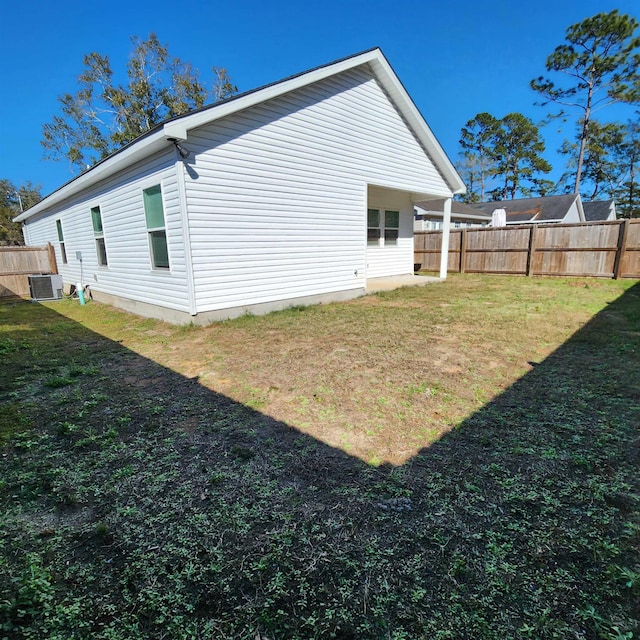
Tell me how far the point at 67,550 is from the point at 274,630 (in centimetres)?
115

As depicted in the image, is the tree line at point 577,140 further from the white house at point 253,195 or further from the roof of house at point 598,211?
the white house at point 253,195

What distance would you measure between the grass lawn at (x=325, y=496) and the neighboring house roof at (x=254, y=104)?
3.74 meters

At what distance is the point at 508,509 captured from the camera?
1.96 metres

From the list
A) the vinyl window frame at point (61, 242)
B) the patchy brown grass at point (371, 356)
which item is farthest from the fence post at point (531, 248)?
the vinyl window frame at point (61, 242)

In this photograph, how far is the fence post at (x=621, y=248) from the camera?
10.7 metres

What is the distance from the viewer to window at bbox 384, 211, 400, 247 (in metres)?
12.0

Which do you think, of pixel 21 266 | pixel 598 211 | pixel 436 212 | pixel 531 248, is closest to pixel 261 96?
pixel 531 248

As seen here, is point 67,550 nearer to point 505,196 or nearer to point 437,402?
point 437,402

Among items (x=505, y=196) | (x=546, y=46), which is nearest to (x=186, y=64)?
(x=546, y=46)

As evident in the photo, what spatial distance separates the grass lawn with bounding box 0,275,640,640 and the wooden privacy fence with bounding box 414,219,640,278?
8603 millimetres

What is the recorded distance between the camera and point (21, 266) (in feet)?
39.6

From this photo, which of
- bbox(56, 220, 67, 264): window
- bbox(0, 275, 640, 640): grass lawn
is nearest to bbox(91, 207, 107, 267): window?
bbox(56, 220, 67, 264): window

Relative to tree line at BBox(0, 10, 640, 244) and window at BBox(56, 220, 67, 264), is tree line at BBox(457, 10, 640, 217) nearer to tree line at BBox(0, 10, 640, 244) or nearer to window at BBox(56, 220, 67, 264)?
tree line at BBox(0, 10, 640, 244)

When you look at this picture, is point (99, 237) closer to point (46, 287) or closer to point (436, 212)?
point (46, 287)
